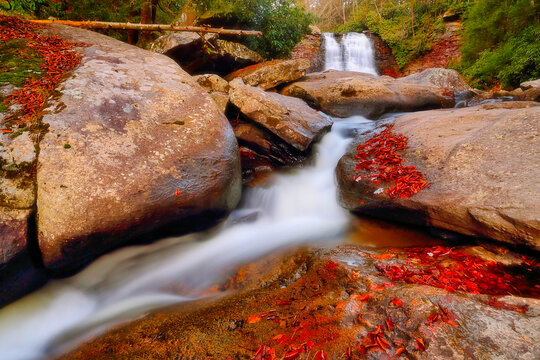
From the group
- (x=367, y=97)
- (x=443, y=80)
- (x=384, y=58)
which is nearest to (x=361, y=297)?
(x=367, y=97)

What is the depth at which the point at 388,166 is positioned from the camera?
14.0 feet

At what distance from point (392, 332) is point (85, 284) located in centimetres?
343

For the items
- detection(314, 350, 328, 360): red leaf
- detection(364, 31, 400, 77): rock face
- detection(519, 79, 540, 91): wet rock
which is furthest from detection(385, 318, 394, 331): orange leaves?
detection(364, 31, 400, 77): rock face

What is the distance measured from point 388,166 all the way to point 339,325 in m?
3.20

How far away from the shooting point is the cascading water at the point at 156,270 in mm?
2521

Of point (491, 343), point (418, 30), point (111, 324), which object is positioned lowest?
point (111, 324)

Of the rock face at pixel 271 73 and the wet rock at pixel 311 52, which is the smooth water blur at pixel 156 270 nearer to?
the rock face at pixel 271 73

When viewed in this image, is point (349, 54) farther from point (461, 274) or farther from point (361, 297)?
point (361, 297)

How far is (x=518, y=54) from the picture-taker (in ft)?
32.5

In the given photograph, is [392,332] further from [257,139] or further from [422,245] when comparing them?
[257,139]

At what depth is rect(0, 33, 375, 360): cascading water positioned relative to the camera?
2.52 meters

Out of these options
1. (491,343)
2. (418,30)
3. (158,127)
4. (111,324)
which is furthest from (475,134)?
(418,30)

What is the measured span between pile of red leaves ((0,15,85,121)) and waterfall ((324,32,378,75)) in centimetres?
1420

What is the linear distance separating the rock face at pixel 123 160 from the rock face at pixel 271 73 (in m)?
4.65
